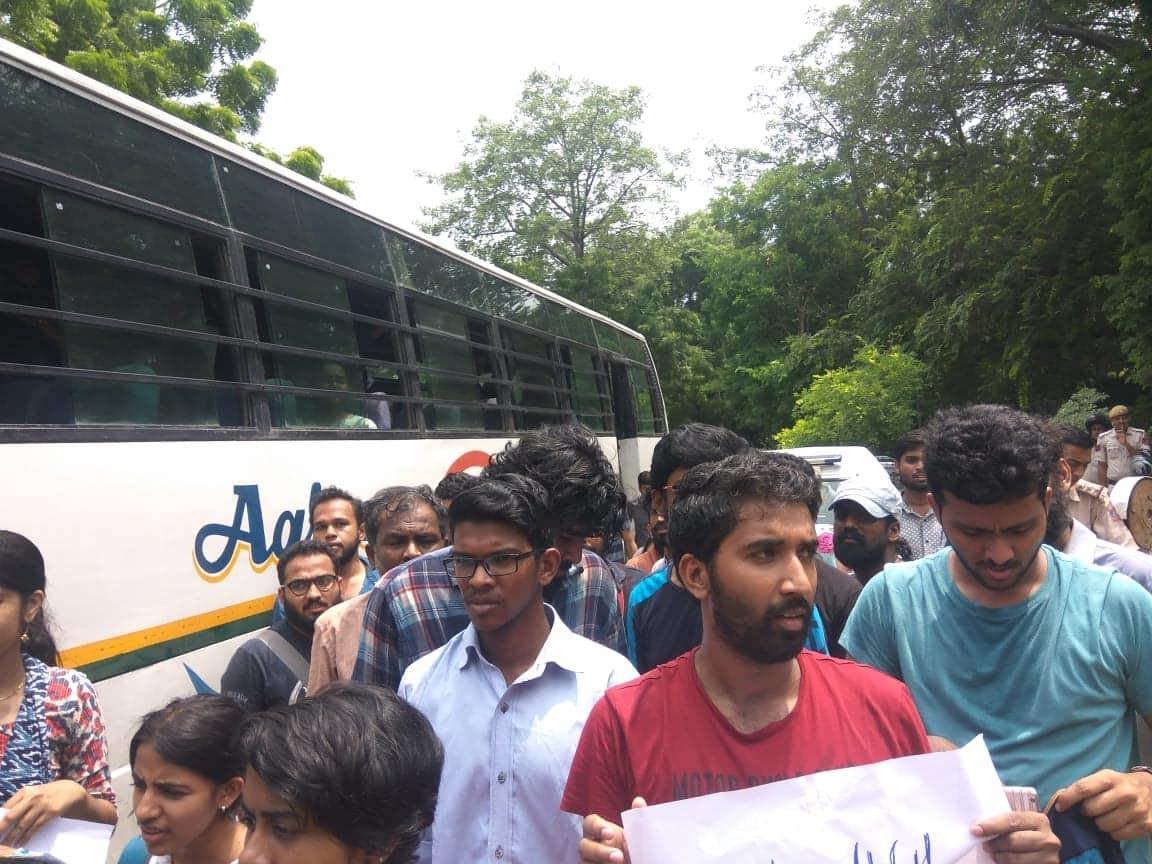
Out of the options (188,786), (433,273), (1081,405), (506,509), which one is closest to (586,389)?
(433,273)

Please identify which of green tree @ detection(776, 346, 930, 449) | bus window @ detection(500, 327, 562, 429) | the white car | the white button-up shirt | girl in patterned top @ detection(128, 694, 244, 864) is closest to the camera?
the white button-up shirt

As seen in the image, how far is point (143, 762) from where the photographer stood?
251 cm

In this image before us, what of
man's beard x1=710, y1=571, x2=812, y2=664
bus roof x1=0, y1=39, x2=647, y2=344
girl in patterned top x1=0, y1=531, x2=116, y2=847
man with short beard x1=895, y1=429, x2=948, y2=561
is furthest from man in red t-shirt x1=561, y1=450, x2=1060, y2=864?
man with short beard x1=895, y1=429, x2=948, y2=561

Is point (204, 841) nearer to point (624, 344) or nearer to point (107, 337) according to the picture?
point (107, 337)

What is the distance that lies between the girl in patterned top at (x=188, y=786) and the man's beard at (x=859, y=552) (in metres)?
2.83

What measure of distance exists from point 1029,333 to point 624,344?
8.49m

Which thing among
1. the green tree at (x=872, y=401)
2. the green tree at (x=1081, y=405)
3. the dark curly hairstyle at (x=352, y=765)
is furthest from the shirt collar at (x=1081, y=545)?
the green tree at (x=872, y=401)

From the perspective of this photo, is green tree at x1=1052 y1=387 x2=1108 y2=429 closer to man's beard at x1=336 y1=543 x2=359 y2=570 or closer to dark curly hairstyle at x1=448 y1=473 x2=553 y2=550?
man's beard at x1=336 y1=543 x2=359 y2=570

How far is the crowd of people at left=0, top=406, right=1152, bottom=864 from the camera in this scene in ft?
6.02

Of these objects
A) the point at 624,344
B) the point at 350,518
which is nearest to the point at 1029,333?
the point at 624,344

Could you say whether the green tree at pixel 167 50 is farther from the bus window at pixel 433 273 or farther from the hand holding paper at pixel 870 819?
the hand holding paper at pixel 870 819

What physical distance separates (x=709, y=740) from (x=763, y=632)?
224 millimetres

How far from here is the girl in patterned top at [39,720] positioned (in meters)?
2.71

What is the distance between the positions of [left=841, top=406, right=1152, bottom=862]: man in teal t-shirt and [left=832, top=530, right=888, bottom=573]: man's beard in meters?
2.08
